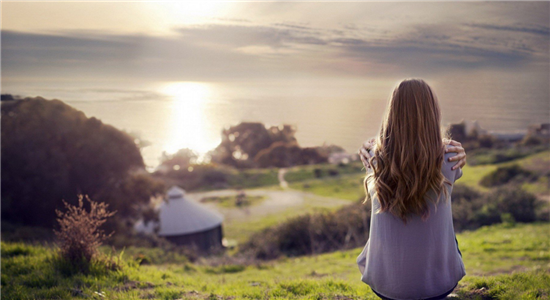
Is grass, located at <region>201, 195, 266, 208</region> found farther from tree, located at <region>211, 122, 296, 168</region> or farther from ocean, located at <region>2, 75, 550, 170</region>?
ocean, located at <region>2, 75, 550, 170</region>

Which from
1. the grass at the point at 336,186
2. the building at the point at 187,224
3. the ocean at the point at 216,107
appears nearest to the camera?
the ocean at the point at 216,107

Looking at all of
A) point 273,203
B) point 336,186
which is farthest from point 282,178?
point 273,203

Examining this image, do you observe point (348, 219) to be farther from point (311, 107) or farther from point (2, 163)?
point (2, 163)

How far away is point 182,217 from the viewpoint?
1401cm

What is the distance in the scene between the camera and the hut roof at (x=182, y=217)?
1368 centimetres

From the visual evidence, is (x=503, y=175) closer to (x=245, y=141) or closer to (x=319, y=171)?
(x=319, y=171)

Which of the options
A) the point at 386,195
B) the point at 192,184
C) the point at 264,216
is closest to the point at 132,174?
the point at 386,195

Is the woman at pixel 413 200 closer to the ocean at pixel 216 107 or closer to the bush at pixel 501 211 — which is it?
the ocean at pixel 216 107

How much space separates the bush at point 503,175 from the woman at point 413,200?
21222mm

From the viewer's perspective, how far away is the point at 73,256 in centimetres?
408

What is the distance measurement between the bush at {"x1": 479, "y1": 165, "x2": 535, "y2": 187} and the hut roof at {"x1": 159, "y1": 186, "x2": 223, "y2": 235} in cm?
1565

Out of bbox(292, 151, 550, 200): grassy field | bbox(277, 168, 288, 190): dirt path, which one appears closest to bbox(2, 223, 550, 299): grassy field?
bbox(292, 151, 550, 200): grassy field

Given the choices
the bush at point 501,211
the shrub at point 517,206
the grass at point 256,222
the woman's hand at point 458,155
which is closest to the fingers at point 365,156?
the woman's hand at point 458,155

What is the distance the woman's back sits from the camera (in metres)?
2.06
